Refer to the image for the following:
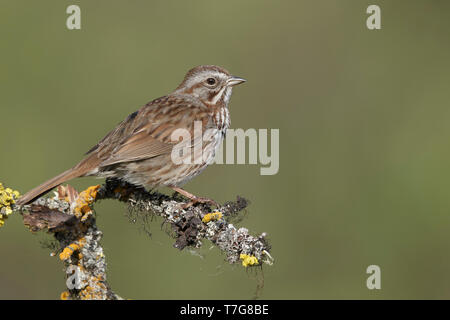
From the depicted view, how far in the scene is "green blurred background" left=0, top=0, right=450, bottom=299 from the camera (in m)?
7.11

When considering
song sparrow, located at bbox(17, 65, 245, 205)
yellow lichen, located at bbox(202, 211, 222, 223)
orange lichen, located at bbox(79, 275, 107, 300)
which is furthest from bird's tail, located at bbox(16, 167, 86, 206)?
yellow lichen, located at bbox(202, 211, 222, 223)

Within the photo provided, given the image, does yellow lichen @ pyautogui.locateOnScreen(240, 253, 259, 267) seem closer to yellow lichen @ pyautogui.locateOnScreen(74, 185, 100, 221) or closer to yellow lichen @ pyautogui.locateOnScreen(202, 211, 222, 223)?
yellow lichen @ pyautogui.locateOnScreen(202, 211, 222, 223)

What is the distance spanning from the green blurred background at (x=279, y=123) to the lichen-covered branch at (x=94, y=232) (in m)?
2.32

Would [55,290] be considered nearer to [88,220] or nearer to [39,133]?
[39,133]

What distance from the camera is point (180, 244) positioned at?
3.90 metres

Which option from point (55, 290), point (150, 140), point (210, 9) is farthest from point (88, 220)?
point (210, 9)

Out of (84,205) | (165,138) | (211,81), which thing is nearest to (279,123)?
(211,81)

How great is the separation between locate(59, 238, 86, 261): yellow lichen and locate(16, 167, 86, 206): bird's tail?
0.35 metres

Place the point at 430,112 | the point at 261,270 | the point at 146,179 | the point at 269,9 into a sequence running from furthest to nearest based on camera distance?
the point at 269,9 → the point at 430,112 → the point at 146,179 → the point at 261,270

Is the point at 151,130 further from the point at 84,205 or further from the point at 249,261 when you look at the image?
the point at 249,261

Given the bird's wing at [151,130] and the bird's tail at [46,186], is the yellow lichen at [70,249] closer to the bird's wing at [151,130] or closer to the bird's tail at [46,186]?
the bird's tail at [46,186]

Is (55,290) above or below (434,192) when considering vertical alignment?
below

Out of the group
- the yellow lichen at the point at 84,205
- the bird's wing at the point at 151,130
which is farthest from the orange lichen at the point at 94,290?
the bird's wing at the point at 151,130

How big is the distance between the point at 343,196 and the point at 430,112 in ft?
7.12
